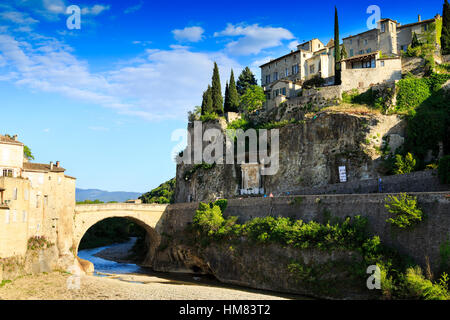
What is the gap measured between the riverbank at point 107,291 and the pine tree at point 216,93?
33352 mm

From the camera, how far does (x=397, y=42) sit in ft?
192

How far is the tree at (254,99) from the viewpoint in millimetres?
62622

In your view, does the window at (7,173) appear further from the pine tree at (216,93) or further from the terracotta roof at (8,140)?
the pine tree at (216,93)

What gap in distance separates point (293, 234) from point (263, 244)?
366cm

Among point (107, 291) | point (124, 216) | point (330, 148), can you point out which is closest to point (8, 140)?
point (124, 216)

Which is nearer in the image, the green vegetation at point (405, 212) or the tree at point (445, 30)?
the green vegetation at point (405, 212)

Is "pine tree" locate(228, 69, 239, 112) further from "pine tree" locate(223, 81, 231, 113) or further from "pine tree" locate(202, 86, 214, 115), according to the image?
"pine tree" locate(202, 86, 214, 115)

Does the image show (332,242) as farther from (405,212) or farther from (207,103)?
(207,103)

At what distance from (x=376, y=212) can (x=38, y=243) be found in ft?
91.9

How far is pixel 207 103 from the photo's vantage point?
66.3m

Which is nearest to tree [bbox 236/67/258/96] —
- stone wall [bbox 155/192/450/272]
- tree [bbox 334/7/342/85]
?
tree [bbox 334/7/342/85]

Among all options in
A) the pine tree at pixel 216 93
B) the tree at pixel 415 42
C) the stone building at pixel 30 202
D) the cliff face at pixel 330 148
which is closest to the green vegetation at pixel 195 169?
the cliff face at pixel 330 148

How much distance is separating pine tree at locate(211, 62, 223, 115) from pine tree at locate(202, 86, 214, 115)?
670 millimetres

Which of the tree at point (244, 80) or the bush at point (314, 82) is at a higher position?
the tree at point (244, 80)
